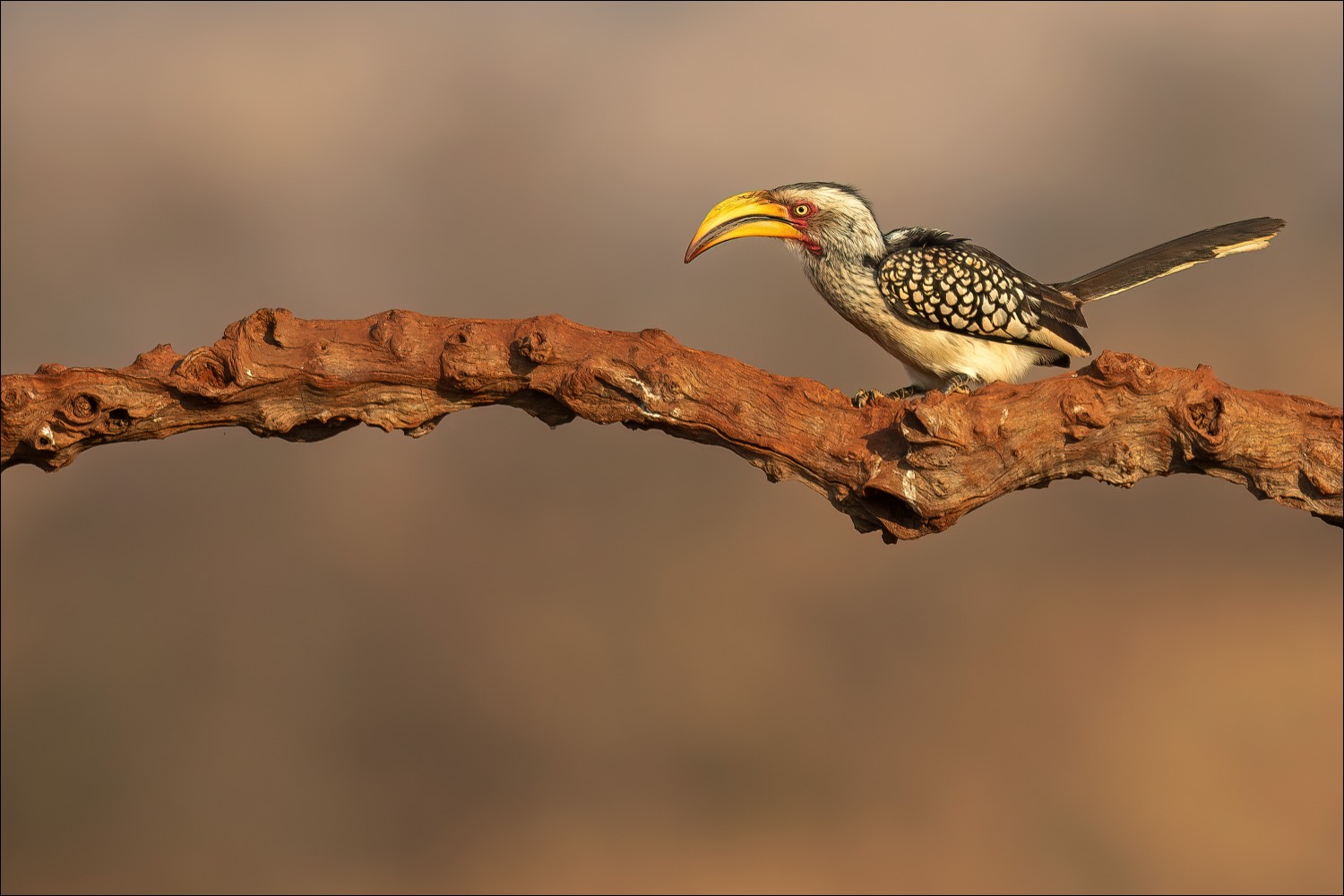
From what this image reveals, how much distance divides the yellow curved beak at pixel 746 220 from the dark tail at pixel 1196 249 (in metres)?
0.94

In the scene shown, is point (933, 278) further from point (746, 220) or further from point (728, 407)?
point (728, 407)

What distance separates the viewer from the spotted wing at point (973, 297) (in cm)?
Answer: 349

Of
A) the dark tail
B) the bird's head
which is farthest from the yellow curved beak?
the dark tail

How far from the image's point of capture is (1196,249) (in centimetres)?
359

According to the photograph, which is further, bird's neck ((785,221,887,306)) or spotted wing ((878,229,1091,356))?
bird's neck ((785,221,887,306))

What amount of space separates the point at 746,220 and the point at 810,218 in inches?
8.0

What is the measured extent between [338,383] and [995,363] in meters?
2.00

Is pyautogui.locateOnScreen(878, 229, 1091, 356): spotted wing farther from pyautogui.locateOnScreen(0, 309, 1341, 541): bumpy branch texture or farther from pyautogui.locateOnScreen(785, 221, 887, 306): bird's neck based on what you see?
pyautogui.locateOnScreen(0, 309, 1341, 541): bumpy branch texture

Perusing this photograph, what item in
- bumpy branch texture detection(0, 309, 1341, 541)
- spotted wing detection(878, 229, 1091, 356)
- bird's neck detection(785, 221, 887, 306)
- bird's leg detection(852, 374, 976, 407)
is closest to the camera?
bumpy branch texture detection(0, 309, 1341, 541)

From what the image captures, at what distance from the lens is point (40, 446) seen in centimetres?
288

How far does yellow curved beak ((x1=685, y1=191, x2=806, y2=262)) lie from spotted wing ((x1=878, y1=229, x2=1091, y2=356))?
342 mm

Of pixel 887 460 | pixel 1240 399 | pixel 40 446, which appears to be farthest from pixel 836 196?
pixel 40 446

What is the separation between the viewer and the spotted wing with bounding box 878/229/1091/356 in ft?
11.5

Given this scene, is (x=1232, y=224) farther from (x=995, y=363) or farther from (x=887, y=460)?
(x=887, y=460)
